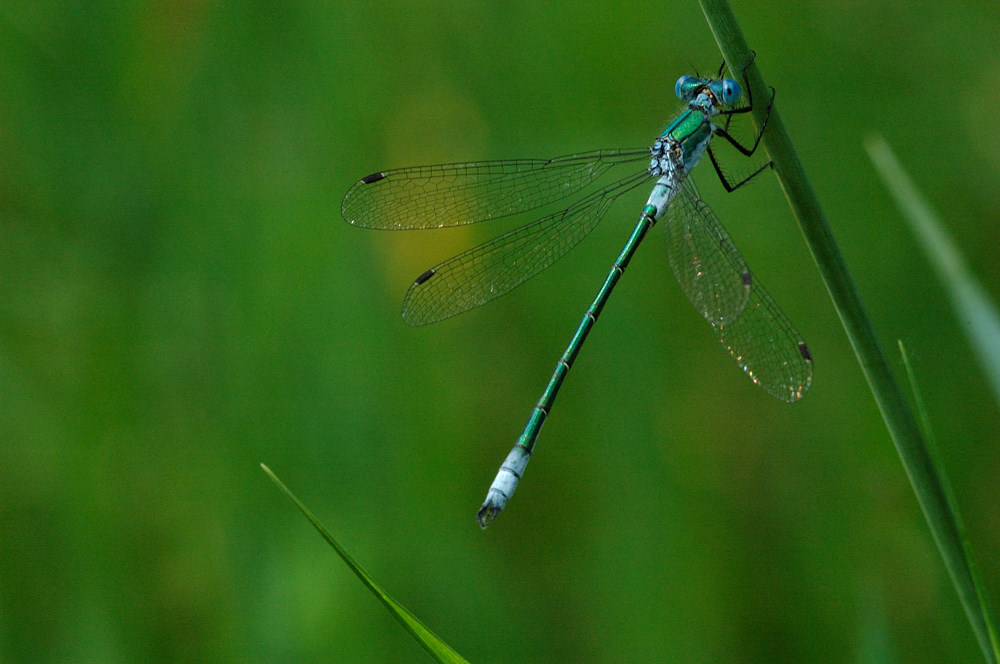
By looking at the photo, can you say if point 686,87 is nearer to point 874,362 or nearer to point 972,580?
point 874,362

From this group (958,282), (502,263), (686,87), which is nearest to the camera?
(958,282)

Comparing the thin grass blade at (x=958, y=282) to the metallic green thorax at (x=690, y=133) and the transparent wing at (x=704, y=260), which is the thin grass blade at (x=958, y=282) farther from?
the metallic green thorax at (x=690, y=133)

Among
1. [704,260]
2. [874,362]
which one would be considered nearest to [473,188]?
[704,260]

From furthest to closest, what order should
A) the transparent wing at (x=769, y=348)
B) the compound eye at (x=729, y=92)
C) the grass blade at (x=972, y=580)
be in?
the compound eye at (x=729, y=92) → the transparent wing at (x=769, y=348) → the grass blade at (x=972, y=580)

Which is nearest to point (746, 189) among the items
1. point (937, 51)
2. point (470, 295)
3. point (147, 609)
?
point (937, 51)

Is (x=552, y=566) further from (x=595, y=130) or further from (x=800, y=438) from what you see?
(x=595, y=130)

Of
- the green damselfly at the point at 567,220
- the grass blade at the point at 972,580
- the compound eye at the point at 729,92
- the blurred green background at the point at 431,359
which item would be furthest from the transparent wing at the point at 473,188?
the grass blade at the point at 972,580

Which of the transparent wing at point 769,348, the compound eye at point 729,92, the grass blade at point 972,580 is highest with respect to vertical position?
the compound eye at point 729,92
